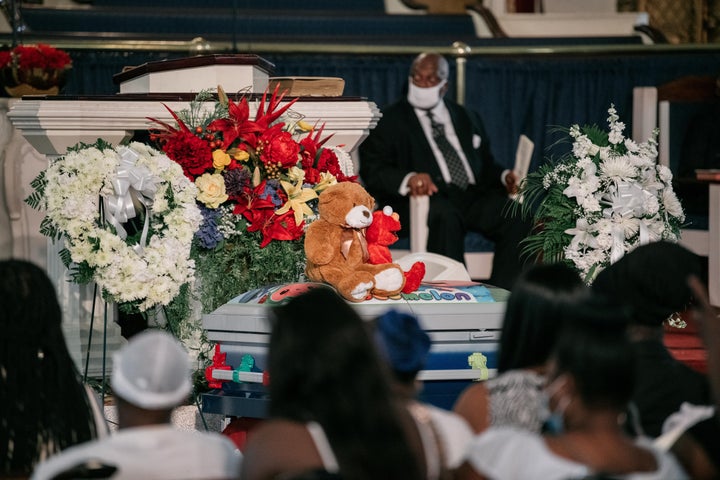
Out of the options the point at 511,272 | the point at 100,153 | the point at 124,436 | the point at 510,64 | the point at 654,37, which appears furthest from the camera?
the point at 654,37

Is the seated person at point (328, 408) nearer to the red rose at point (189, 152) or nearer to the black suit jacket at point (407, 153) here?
the red rose at point (189, 152)

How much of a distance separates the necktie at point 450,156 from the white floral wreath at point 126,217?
2.90 meters

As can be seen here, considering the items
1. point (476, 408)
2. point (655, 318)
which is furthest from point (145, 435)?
point (655, 318)

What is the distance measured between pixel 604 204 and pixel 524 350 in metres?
2.18

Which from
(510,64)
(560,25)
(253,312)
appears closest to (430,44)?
(510,64)

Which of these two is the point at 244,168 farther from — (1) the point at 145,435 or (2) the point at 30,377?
(1) the point at 145,435

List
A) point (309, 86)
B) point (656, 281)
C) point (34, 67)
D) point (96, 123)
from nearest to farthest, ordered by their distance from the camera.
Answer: point (656, 281) < point (96, 123) < point (309, 86) < point (34, 67)

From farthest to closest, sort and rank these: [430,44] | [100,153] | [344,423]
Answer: [430,44]
[100,153]
[344,423]

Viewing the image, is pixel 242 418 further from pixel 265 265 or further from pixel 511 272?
pixel 511 272

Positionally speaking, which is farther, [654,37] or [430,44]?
[654,37]

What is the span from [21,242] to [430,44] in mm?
3405

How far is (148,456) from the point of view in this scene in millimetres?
2109

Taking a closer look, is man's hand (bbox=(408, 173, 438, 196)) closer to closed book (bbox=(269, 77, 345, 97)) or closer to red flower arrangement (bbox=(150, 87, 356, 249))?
closed book (bbox=(269, 77, 345, 97))

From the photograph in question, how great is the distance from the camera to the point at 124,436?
6.93ft
